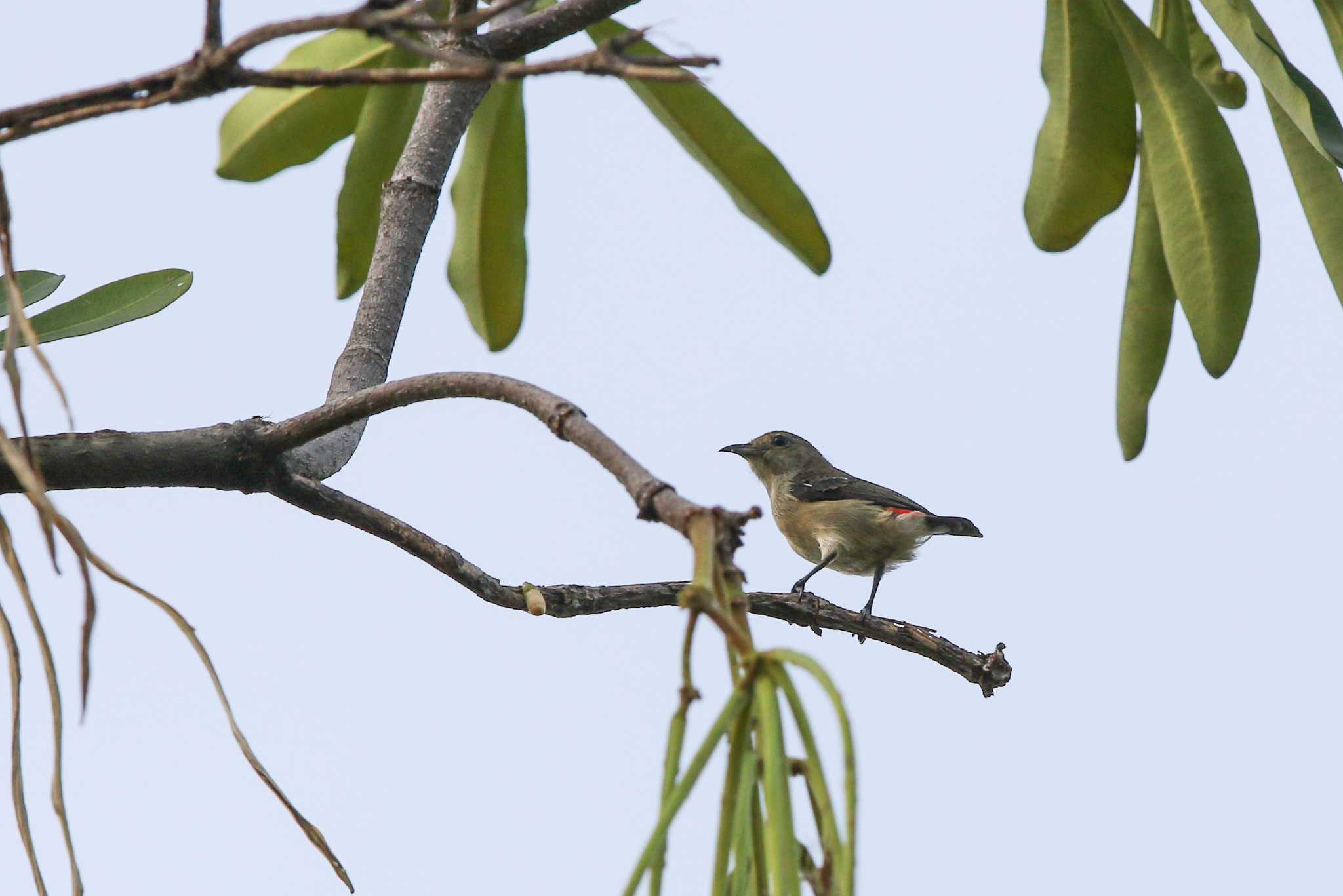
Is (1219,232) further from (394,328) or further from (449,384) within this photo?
(449,384)

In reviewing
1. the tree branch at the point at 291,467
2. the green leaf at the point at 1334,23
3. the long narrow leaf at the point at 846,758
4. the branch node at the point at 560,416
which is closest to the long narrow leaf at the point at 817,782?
the long narrow leaf at the point at 846,758

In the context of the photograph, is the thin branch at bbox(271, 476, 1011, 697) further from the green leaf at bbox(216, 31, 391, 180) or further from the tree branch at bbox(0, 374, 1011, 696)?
the green leaf at bbox(216, 31, 391, 180)

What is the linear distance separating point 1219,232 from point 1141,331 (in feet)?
1.11

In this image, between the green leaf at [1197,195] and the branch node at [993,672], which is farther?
the green leaf at [1197,195]

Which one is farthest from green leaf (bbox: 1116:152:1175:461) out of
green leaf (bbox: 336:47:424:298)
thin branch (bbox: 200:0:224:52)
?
thin branch (bbox: 200:0:224:52)

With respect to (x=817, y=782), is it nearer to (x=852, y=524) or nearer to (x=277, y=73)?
(x=277, y=73)

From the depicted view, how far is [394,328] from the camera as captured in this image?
1807 mm

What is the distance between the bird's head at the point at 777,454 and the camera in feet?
16.9

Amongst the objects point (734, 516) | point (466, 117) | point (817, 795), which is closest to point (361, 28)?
point (734, 516)

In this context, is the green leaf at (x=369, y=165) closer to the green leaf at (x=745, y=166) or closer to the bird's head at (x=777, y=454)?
the green leaf at (x=745, y=166)

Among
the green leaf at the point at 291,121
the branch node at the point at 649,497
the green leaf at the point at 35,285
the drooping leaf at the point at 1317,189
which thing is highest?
the green leaf at the point at 291,121

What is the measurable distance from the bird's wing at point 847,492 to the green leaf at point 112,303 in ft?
9.45

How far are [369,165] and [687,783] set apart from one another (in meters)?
2.21

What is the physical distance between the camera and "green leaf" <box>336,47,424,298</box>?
2650 millimetres
